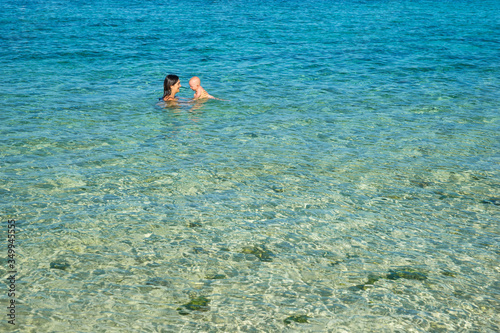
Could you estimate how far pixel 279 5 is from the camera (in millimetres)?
38344

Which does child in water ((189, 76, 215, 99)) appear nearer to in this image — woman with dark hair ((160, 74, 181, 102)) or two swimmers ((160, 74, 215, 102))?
two swimmers ((160, 74, 215, 102))

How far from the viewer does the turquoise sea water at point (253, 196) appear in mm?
5266

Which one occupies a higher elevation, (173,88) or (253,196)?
(173,88)

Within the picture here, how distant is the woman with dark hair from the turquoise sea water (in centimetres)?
56

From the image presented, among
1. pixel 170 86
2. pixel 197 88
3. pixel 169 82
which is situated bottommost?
pixel 197 88

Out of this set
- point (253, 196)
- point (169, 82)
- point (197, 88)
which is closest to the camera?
point (253, 196)

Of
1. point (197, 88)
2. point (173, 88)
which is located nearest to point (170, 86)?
point (173, 88)

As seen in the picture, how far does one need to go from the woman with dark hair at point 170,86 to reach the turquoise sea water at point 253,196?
555mm

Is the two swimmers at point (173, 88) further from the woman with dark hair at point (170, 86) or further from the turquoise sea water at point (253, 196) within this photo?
the turquoise sea water at point (253, 196)

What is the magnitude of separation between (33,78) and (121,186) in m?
9.82

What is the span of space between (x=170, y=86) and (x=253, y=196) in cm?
634

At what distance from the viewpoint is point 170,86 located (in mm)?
13016

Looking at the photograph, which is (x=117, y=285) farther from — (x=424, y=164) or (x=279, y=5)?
(x=279, y=5)

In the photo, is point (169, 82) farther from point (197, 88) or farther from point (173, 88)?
point (197, 88)
